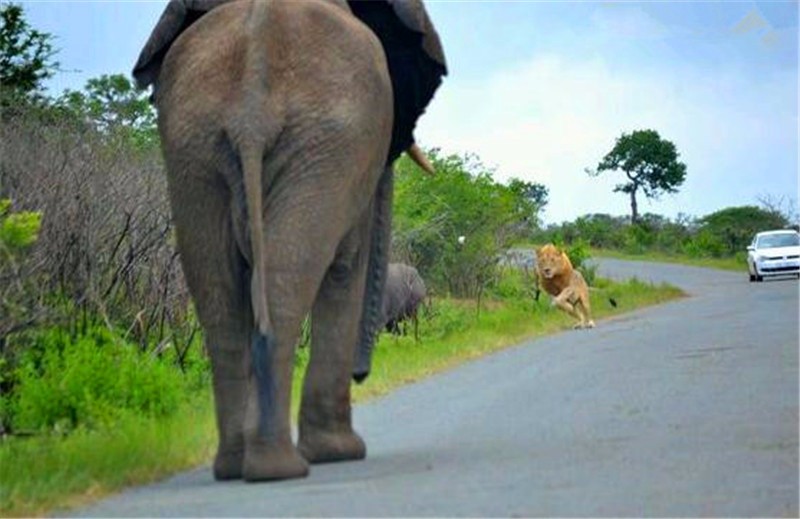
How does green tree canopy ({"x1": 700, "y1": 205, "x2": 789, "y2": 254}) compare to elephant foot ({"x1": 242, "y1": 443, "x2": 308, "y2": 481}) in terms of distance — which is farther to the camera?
green tree canopy ({"x1": 700, "y1": 205, "x2": 789, "y2": 254})

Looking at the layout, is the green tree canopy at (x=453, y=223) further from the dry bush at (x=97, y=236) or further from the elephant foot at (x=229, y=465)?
the elephant foot at (x=229, y=465)

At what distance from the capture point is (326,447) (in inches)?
466

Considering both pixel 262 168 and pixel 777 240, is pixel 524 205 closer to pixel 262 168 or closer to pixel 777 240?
pixel 777 240

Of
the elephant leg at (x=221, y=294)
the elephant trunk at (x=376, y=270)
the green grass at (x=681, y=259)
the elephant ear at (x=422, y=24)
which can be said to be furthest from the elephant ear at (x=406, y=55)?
the green grass at (x=681, y=259)

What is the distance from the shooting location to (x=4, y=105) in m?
27.0

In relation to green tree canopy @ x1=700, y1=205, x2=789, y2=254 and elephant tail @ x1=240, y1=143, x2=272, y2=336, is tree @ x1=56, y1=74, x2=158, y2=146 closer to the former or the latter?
elephant tail @ x1=240, y1=143, x2=272, y2=336

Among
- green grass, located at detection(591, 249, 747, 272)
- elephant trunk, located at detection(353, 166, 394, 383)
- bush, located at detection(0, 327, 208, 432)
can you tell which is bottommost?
bush, located at detection(0, 327, 208, 432)

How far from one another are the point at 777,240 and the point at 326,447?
1556 inches

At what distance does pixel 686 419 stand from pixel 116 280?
6751 mm

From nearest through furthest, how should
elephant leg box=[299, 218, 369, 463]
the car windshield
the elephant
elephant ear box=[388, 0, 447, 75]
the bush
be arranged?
the elephant → elephant leg box=[299, 218, 369, 463] → elephant ear box=[388, 0, 447, 75] → the bush → the car windshield

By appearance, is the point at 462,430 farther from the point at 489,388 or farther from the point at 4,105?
the point at 4,105

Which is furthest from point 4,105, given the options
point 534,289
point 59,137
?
point 534,289

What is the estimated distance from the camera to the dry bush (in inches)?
701

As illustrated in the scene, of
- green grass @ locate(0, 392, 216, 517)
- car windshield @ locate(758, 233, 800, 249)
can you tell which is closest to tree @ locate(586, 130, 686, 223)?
car windshield @ locate(758, 233, 800, 249)
